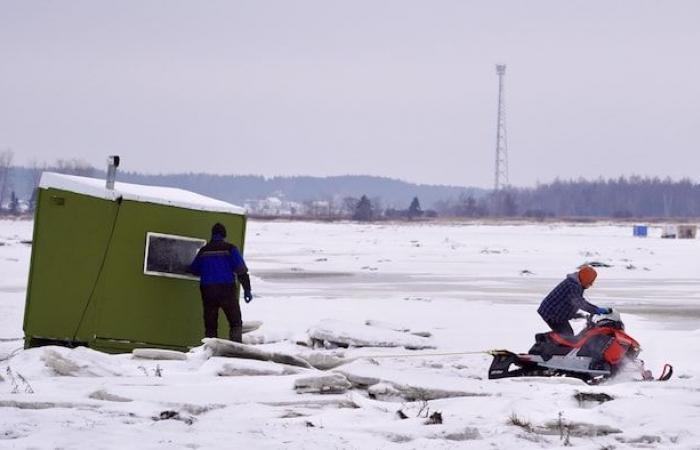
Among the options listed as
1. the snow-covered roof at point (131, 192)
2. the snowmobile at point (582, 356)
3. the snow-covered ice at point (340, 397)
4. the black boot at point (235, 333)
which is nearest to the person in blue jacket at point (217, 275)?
the black boot at point (235, 333)

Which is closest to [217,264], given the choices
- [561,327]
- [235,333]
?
[235,333]

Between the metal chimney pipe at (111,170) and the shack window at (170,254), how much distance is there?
28.7 inches

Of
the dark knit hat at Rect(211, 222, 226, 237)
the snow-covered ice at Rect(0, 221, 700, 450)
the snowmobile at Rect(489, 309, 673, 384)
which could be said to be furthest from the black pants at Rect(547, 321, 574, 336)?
the dark knit hat at Rect(211, 222, 226, 237)

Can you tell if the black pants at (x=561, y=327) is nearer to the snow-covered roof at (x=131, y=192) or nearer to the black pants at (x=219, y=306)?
the black pants at (x=219, y=306)

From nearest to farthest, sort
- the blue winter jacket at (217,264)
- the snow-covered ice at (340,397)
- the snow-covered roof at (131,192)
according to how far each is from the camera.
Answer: the snow-covered ice at (340,397), the snow-covered roof at (131,192), the blue winter jacket at (217,264)

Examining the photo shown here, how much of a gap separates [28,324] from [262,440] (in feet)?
22.1

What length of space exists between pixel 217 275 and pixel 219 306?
41 centimetres

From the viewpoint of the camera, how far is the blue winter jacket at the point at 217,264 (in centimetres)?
1382

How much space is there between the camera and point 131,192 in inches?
549

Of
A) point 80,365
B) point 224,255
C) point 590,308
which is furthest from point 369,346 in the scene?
point 80,365

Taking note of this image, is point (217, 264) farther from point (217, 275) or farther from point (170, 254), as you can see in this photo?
point (170, 254)

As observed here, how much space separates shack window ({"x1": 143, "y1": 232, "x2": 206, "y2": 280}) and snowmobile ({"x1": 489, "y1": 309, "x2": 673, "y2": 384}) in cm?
412

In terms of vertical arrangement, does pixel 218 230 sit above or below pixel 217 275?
above

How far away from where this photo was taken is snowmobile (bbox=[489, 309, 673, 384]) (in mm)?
12234
